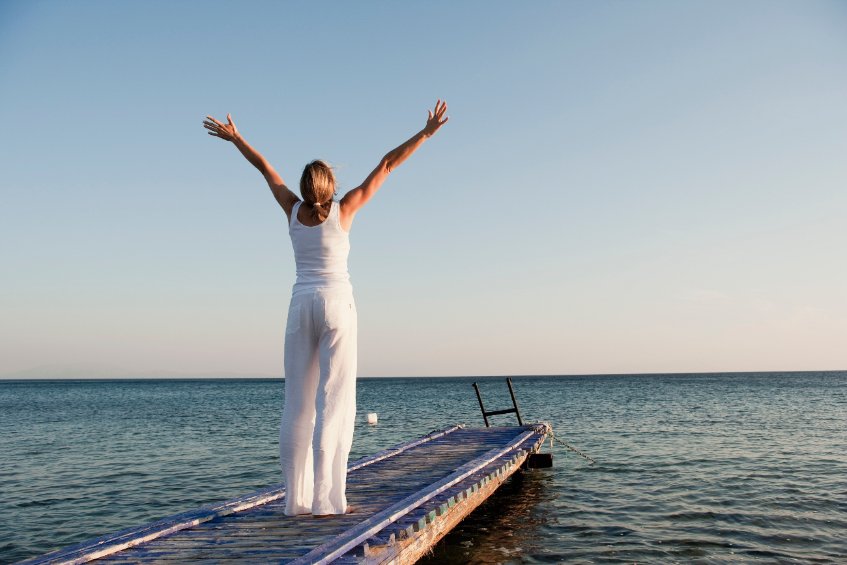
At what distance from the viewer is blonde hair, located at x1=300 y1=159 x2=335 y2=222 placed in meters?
5.37

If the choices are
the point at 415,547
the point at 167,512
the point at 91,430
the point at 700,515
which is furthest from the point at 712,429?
the point at 91,430

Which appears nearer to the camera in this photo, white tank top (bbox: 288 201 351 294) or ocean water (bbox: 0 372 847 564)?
white tank top (bbox: 288 201 351 294)

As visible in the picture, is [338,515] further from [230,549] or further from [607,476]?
[607,476]

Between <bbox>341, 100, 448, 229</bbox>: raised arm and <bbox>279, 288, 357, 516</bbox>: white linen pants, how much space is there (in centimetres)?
69

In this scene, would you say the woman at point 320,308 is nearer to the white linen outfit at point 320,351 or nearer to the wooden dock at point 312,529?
the white linen outfit at point 320,351

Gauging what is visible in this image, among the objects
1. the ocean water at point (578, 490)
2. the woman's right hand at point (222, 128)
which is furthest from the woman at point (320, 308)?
the ocean water at point (578, 490)

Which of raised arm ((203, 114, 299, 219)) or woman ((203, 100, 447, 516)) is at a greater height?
raised arm ((203, 114, 299, 219))

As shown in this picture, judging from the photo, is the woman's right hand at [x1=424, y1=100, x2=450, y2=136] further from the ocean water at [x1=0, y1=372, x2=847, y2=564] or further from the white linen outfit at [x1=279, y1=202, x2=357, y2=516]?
the ocean water at [x1=0, y1=372, x2=847, y2=564]

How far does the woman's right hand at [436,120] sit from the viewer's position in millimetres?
5461

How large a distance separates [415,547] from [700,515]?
27.2 ft

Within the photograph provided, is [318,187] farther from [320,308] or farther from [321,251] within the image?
[320,308]

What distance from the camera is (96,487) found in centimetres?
1730

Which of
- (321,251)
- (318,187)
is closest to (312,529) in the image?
(321,251)

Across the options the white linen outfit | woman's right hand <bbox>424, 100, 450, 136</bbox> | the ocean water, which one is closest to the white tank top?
the white linen outfit
